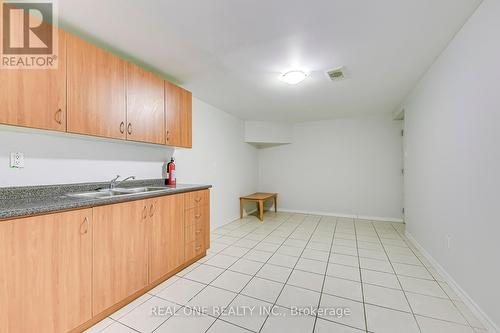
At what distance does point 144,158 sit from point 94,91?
3.39 ft

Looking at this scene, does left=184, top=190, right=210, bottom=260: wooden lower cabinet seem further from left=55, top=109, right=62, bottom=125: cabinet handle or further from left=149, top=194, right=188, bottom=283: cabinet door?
left=55, top=109, right=62, bottom=125: cabinet handle

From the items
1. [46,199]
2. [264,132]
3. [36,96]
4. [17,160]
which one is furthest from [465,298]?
[264,132]

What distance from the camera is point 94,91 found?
66.8 inches

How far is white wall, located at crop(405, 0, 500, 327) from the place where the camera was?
142cm

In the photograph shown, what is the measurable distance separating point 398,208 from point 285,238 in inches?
113

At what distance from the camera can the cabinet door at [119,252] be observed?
4.94 feet

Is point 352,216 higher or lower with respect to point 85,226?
lower

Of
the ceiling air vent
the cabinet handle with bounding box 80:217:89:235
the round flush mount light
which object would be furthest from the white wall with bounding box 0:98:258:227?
the ceiling air vent

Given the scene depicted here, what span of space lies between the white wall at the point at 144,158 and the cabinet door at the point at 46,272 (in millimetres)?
651

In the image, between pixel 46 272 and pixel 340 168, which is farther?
pixel 340 168

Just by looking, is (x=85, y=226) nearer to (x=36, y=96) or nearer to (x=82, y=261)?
(x=82, y=261)

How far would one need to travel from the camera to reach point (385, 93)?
3.25 m

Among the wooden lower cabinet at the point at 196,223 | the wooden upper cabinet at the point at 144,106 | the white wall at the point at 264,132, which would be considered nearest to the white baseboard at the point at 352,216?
the white wall at the point at 264,132

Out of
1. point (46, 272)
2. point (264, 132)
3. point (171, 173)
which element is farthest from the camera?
point (264, 132)
